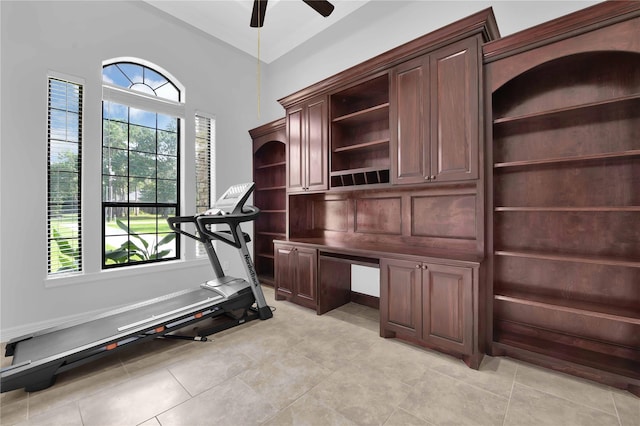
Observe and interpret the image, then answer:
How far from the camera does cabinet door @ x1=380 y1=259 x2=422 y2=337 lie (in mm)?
2510

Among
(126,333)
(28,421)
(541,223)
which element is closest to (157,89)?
(126,333)

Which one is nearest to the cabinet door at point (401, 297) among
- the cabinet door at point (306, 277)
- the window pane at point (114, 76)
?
the cabinet door at point (306, 277)

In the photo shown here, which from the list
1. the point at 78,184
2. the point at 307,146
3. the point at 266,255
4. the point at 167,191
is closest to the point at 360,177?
the point at 307,146

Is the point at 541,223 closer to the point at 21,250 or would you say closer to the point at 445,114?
the point at 445,114

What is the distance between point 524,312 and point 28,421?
380 centimetres

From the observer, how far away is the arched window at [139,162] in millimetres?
3518

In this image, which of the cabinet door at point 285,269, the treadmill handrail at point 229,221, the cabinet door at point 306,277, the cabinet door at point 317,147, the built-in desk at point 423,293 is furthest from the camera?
the cabinet door at point 285,269

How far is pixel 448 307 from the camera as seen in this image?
2.33 metres

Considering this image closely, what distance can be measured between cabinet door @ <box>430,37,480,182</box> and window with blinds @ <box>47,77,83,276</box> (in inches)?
158

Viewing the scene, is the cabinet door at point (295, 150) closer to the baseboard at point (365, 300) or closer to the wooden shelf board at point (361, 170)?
the wooden shelf board at point (361, 170)

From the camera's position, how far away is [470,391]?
191cm

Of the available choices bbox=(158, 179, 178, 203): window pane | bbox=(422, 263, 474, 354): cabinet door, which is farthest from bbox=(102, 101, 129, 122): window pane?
bbox=(422, 263, 474, 354): cabinet door

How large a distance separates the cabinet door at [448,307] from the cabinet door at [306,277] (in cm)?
136

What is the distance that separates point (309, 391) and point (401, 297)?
1194 millimetres
